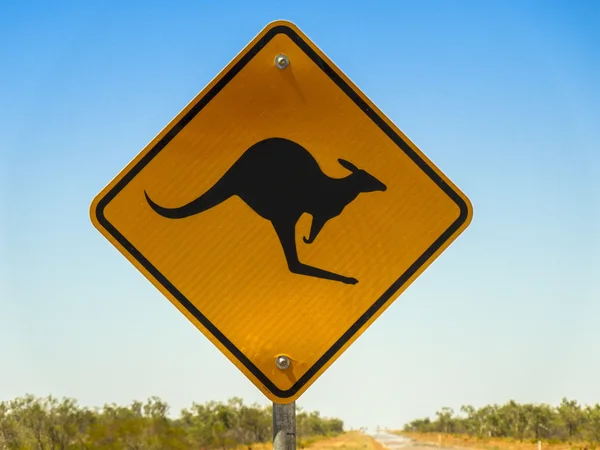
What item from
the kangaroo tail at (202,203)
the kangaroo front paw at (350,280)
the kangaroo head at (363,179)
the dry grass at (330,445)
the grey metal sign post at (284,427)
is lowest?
the grey metal sign post at (284,427)

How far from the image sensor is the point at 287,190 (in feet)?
8.35

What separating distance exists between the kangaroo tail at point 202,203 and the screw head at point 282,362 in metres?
0.52

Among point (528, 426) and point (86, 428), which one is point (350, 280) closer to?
point (86, 428)

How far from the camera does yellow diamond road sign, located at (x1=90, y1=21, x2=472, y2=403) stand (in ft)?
8.17

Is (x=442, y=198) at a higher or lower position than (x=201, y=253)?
higher

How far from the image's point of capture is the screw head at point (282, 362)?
2.46 meters

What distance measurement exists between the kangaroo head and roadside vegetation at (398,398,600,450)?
153 feet

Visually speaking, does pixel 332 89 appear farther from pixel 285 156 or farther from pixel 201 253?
pixel 201 253

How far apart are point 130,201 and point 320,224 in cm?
63

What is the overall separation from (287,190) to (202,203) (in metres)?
0.27

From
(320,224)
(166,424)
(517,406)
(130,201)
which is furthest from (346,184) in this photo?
(517,406)

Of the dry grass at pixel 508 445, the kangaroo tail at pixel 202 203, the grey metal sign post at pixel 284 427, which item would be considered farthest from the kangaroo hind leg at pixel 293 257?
the dry grass at pixel 508 445

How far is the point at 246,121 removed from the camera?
2598 millimetres

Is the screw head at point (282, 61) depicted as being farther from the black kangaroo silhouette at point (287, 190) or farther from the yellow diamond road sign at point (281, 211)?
the black kangaroo silhouette at point (287, 190)
